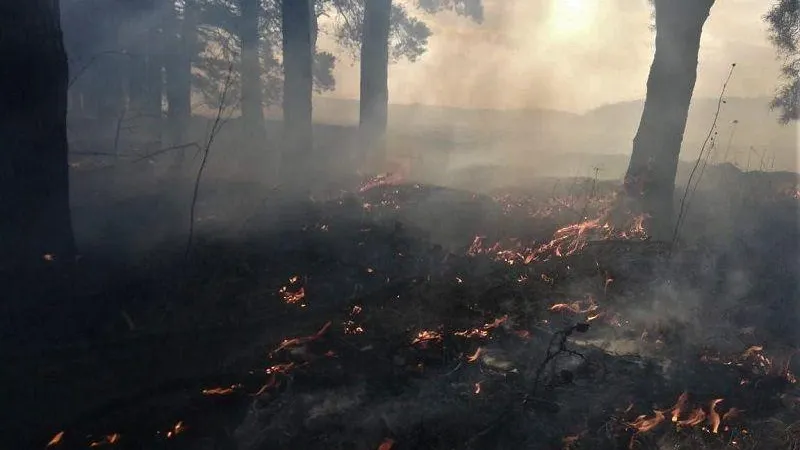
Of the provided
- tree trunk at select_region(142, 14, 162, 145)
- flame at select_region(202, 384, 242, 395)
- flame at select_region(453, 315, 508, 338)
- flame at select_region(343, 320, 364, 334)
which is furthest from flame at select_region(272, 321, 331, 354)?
tree trunk at select_region(142, 14, 162, 145)

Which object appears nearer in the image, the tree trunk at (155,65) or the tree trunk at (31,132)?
the tree trunk at (31,132)

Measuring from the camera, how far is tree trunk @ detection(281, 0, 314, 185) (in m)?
12.6

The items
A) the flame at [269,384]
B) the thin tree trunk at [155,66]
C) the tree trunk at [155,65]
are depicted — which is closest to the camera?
the flame at [269,384]

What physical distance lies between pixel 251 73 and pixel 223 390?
15.6 m

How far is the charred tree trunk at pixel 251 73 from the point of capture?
57.8ft

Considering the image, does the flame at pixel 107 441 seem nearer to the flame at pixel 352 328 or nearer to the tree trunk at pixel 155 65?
the flame at pixel 352 328

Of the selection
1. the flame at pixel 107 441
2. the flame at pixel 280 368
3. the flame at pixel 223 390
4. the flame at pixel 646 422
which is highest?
the flame at pixel 280 368

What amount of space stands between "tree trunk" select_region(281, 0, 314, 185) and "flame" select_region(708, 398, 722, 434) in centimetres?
943

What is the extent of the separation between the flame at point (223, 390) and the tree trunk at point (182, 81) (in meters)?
14.1

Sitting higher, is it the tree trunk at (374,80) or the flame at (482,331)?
the tree trunk at (374,80)

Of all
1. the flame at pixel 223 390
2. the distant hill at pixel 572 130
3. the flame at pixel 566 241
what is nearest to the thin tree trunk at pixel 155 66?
the distant hill at pixel 572 130

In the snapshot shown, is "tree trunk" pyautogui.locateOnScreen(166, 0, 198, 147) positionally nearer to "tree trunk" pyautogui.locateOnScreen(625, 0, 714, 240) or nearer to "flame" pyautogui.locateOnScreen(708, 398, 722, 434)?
"tree trunk" pyautogui.locateOnScreen(625, 0, 714, 240)

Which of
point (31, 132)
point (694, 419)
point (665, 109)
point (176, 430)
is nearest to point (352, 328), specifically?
point (176, 430)

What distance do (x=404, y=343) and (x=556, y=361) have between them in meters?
1.53
